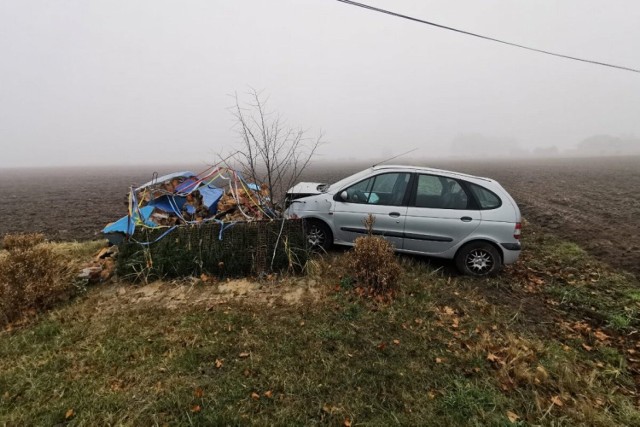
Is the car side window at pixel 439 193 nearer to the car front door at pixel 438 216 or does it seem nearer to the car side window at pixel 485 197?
the car front door at pixel 438 216

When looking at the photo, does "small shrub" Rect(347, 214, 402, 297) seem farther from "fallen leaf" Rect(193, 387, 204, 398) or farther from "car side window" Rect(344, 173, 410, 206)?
"fallen leaf" Rect(193, 387, 204, 398)

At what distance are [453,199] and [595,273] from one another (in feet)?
10.1

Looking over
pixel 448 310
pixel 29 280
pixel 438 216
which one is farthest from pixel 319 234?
pixel 29 280

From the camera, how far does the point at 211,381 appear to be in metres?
3.13

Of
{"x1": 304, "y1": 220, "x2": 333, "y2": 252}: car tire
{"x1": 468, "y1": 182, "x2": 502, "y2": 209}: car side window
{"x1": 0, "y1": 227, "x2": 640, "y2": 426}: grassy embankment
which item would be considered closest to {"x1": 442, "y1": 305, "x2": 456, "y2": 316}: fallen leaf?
{"x1": 0, "y1": 227, "x2": 640, "y2": 426}: grassy embankment

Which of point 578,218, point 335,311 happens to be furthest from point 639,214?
point 335,311

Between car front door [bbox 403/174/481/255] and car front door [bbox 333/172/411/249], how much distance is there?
0.60 ft

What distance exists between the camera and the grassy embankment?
9.36ft

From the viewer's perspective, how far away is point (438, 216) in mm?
5492

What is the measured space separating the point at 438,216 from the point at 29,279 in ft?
21.0

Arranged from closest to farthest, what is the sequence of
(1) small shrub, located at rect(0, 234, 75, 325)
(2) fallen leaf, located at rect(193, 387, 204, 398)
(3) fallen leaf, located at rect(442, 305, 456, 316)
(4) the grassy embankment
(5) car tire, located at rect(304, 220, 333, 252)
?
(4) the grassy embankment
(2) fallen leaf, located at rect(193, 387, 204, 398)
(1) small shrub, located at rect(0, 234, 75, 325)
(3) fallen leaf, located at rect(442, 305, 456, 316)
(5) car tire, located at rect(304, 220, 333, 252)

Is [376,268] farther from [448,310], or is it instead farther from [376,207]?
[376,207]

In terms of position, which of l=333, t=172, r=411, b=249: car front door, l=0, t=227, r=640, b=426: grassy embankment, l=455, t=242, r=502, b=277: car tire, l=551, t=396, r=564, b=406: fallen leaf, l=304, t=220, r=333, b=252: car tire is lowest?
l=551, t=396, r=564, b=406: fallen leaf

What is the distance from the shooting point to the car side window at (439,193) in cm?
551
